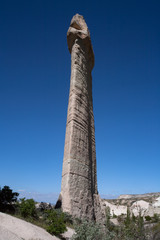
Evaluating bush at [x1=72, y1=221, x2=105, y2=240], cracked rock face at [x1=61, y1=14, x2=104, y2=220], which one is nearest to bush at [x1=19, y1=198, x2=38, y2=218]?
cracked rock face at [x1=61, y1=14, x2=104, y2=220]

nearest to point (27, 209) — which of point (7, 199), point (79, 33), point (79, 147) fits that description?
point (7, 199)

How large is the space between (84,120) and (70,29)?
7229mm

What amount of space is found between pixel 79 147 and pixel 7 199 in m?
4.15

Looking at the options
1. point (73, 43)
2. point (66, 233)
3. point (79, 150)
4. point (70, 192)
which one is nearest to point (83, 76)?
point (73, 43)

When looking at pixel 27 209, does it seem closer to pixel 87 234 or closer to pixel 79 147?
pixel 87 234

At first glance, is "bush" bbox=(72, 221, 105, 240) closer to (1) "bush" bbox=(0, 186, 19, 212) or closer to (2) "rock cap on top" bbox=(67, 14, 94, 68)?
(1) "bush" bbox=(0, 186, 19, 212)

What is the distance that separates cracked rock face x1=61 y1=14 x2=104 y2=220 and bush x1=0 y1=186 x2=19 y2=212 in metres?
2.20

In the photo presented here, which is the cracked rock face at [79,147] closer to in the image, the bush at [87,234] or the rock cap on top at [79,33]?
the rock cap on top at [79,33]

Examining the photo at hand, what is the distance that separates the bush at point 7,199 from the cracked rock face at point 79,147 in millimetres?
2199

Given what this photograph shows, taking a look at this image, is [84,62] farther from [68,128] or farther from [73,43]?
[68,128]

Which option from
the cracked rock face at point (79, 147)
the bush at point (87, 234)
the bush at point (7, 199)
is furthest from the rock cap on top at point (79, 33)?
the bush at point (87, 234)

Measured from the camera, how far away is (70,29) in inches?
533

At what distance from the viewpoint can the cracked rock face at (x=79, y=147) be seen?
838 centimetres

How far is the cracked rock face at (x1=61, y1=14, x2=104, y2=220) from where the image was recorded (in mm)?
8375
